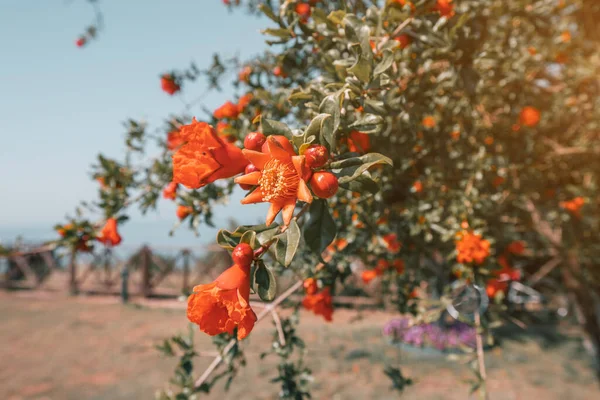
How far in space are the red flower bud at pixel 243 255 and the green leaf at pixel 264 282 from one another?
0.04 metres

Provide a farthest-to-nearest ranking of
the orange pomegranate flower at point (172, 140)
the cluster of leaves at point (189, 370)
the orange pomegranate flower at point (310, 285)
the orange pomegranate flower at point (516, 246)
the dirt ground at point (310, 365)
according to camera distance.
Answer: the dirt ground at point (310, 365) < the orange pomegranate flower at point (516, 246) < the orange pomegranate flower at point (172, 140) < the orange pomegranate flower at point (310, 285) < the cluster of leaves at point (189, 370)

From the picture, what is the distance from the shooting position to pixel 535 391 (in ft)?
13.5

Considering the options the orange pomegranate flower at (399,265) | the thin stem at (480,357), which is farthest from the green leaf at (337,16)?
the orange pomegranate flower at (399,265)

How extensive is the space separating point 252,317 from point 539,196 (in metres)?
2.82

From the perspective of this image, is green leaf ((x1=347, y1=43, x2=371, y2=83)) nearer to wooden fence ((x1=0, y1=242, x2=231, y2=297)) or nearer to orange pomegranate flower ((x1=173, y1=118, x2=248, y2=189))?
orange pomegranate flower ((x1=173, y1=118, x2=248, y2=189))

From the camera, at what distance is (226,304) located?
76 cm

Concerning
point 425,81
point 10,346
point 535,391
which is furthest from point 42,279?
point 425,81

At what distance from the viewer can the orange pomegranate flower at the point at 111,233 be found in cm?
186

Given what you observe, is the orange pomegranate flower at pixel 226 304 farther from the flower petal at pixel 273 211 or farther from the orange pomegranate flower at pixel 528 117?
the orange pomegranate flower at pixel 528 117

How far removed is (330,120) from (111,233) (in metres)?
1.45

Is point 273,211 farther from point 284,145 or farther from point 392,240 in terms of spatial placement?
point 392,240

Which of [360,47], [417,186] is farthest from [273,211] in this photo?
[417,186]

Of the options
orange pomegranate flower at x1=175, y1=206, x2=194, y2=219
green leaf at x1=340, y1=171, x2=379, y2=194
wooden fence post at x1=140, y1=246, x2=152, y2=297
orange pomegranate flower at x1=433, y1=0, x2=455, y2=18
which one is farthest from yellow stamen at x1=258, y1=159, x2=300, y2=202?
wooden fence post at x1=140, y1=246, x2=152, y2=297

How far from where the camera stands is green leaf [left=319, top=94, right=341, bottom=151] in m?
0.77
